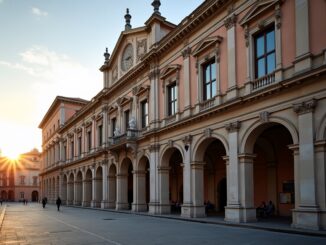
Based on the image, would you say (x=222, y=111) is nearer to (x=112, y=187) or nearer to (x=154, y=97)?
(x=154, y=97)

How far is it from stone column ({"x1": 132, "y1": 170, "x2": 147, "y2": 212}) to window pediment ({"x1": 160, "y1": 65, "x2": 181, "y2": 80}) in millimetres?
7595

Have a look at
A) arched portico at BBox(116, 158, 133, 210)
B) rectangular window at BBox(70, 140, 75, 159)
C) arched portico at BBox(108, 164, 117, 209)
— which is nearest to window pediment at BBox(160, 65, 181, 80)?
arched portico at BBox(116, 158, 133, 210)

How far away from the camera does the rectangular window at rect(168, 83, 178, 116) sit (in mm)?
26266

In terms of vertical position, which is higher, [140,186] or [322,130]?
[322,130]

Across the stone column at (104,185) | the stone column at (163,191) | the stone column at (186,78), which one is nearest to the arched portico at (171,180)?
the stone column at (163,191)

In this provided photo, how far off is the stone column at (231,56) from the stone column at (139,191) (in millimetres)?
12138

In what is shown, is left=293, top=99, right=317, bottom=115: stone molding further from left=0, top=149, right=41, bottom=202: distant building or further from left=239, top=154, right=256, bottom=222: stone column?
left=0, top=149, right=41, bottom=202: distant building

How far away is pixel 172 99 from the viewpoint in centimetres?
2669

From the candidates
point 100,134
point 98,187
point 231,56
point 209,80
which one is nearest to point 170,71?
point 209,80

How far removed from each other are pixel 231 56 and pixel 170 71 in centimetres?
668

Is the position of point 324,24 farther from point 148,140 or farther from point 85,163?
point 85,163

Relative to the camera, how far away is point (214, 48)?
71.3 ft

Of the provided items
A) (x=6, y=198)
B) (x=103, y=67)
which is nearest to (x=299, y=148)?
(x=103, y=67)

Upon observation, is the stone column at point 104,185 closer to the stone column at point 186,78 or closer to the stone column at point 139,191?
the stone column at point 139,191
